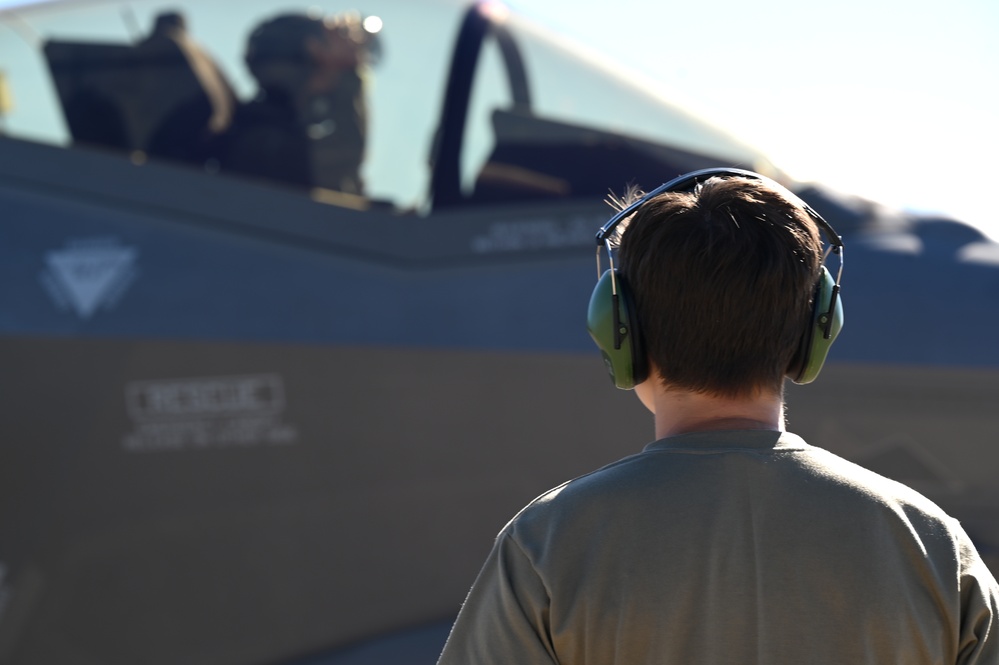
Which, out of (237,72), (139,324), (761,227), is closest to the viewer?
(761,227)

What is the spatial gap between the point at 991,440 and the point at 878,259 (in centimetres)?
58

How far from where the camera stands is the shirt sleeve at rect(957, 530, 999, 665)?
1.03 metres

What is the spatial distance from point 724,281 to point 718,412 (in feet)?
0.50

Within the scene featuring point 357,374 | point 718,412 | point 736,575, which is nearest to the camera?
point 736,575

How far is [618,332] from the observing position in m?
1.15

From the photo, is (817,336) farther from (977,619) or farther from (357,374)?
(357,374)

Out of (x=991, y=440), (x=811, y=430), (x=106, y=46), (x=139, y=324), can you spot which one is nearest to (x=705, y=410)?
(x=811, y=430)

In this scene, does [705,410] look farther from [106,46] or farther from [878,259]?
[106,46]

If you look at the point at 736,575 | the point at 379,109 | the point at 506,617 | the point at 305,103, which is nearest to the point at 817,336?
the point at 736,575

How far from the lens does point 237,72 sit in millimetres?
3377

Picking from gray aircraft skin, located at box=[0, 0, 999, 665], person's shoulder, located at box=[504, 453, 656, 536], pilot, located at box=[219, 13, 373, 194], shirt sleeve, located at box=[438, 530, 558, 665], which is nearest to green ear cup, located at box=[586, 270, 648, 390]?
person's shoulder, located at box=[504, 453, 656, 536]

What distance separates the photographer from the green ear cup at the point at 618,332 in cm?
115

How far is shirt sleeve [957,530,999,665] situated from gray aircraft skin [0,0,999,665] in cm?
171

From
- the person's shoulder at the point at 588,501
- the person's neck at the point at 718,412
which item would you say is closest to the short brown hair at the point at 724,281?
the person's neck at the point at 718,412
